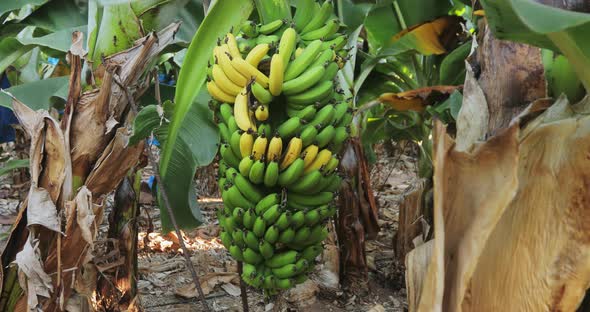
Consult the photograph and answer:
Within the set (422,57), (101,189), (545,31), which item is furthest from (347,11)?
(545,31)

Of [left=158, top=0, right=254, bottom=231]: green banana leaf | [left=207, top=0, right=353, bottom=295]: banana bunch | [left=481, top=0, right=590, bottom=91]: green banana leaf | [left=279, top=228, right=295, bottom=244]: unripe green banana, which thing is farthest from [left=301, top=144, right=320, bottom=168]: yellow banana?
[left=481, top=0, right=590, bottom=91]: green banana leaf

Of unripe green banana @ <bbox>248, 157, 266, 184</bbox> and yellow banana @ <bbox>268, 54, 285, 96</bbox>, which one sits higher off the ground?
yellow banana @ <bbox>268, 54, 285, 96</bbox>

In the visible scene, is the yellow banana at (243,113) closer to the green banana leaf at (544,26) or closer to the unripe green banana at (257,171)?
the unripe green banana at (257,171)

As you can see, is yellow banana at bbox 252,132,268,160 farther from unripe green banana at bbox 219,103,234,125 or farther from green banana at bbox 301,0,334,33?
green banana at bbox 301,0,334,33

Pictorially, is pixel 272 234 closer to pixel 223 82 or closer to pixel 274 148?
pixel 274 148

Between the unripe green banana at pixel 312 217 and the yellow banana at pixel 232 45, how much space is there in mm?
281

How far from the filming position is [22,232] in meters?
0.90

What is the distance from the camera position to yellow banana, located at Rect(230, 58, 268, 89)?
2.61 ft

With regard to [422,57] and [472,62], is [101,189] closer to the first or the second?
[472,62]

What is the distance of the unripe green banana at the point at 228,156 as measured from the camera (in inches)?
33.6

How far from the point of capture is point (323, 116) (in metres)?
0.83

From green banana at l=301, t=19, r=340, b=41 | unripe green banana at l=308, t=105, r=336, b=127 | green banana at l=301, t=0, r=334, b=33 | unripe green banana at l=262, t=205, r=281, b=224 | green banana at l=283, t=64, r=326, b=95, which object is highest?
green banana at l=301, t=0, r=334, b=33

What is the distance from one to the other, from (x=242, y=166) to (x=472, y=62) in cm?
37

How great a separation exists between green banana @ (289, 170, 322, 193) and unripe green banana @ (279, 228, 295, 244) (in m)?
0.07
